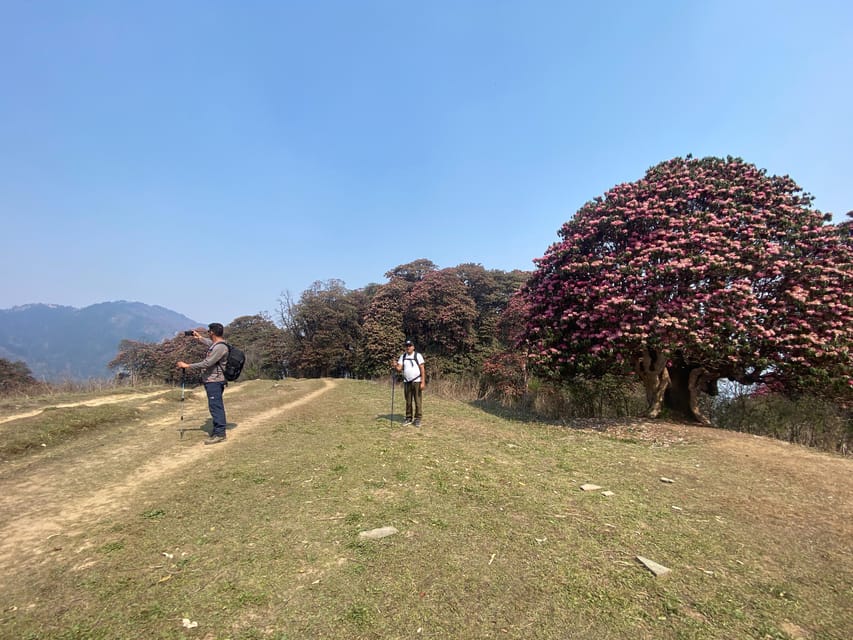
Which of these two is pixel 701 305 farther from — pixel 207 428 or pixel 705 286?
pixel 207 428

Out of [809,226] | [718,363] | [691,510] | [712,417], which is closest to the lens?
[691,510]

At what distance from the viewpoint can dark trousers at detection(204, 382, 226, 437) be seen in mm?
7367

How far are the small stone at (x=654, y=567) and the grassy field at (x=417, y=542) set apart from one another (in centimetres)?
7

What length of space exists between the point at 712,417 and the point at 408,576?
479 inches

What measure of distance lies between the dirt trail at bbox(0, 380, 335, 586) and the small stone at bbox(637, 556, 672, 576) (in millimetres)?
5252

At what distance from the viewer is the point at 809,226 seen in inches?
358

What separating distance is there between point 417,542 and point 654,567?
2066 mm

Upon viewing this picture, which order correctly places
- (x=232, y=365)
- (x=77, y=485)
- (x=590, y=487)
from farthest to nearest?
(x=232, y=365) < (x=590, y=487) < (x=77, y=485)

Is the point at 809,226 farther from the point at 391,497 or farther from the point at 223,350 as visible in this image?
the point at 223,350

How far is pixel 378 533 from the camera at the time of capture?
150 inches

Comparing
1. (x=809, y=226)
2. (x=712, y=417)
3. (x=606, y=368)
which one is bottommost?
(x=712, y=417)

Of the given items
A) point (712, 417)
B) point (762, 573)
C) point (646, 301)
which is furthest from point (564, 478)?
point (712, 417)

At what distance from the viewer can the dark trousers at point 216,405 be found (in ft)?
24.2

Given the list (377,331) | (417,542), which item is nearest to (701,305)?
(417,542)
